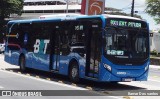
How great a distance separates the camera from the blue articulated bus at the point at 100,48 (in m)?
16.3

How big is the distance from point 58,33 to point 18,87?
4.80 meters

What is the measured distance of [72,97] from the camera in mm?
13438

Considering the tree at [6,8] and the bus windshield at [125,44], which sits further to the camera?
the tree at [6,8]

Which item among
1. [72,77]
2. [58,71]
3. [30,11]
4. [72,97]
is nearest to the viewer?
[72,97]

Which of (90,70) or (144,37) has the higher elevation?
(144,37)

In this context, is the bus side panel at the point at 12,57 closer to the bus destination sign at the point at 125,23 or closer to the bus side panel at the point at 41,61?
the bus side panel at the point at 41,61

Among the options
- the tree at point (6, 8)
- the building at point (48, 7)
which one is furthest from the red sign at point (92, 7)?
the building at point (48, 7)

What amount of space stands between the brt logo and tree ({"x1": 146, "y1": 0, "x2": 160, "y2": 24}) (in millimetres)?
35965

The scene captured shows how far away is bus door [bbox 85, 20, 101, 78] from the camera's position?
53.9 ft

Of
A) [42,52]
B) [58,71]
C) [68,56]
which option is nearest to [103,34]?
[68,56]

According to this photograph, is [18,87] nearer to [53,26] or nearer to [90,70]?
[90,70]

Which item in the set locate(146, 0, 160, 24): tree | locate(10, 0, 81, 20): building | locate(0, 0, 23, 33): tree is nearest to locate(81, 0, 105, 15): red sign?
locate(146, 0, 160, 24): tree

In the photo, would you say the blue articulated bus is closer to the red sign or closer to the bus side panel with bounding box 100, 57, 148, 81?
the bus side panel with bounding box 100, 57, 148, 81

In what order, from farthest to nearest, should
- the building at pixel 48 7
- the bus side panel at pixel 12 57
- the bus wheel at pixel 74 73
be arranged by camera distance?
the building at pixel 48 7
the bus side panel at pixel 12 57
the bus wheel at pixel 74 73
